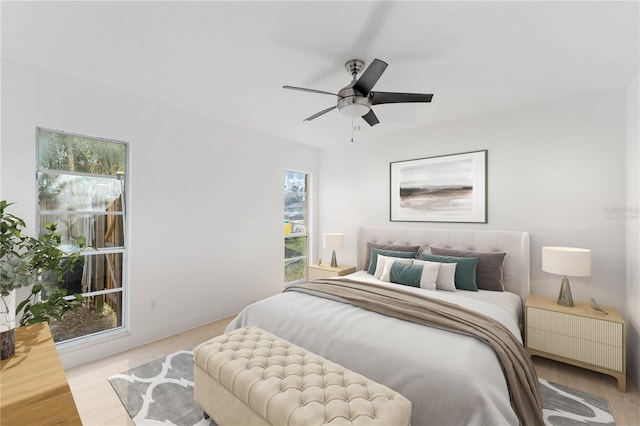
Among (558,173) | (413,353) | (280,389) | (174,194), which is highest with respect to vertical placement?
(558,173)

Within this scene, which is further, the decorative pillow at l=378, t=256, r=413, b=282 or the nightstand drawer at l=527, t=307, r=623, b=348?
the decorative pillow at l=378, t=256, r=413, b=282

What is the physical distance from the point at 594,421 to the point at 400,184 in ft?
9.72

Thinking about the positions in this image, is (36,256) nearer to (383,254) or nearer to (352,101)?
(352,101)

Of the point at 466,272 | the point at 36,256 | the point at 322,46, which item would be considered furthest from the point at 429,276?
the point at 36,256

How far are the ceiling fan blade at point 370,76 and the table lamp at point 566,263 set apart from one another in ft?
7.40

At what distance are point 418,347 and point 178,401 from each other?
5.92 feet

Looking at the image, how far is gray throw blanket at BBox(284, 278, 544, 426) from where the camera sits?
170 cm

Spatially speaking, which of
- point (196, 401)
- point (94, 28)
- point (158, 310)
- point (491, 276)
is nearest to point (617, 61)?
point (491, 276)

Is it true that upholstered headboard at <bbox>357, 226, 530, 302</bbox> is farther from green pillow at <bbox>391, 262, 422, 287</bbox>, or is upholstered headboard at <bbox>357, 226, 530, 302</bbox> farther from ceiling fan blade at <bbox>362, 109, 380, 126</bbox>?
ceiling fan blade at <bbox>362, 109, 380, 126</bbox>

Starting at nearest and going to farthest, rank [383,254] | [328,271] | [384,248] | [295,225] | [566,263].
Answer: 1. [566,263]
2. [383,254]
3. [384,248]
4. [328,271]
5. [295,225]

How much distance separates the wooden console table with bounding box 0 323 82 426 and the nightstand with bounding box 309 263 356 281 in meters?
3.25

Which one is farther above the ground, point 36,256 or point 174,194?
point 174,194

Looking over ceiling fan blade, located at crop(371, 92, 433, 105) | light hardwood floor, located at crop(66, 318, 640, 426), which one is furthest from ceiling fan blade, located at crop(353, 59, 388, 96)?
light hardwood floor, located at crop(66, 318, 640, 426)

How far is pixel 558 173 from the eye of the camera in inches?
121
